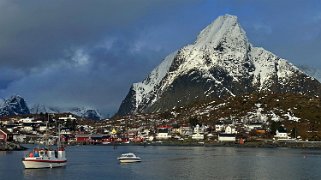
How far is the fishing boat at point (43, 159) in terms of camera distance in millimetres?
73062

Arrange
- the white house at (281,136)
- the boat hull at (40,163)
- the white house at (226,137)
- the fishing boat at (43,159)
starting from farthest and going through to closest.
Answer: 1. the white house at (226,137)
2. the white house at (281,136)
3. the fishing boat at (43,159)
4. the boat hull at (40,163)

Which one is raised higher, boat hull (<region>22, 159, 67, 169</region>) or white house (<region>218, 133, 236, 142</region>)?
white house (<region>218, 133, 236, 142</region>)

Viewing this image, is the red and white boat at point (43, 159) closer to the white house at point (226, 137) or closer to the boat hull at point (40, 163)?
the boat hull at point (40, 163)

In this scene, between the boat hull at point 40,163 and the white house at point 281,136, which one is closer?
the boat hull at point 40,163

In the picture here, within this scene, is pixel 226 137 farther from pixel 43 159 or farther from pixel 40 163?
pixel 40 163

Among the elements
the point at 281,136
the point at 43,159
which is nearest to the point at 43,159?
the point at 43,159

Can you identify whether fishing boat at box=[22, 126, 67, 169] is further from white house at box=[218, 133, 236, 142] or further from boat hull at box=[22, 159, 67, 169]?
white house at box=[218, 133, 236, 142]

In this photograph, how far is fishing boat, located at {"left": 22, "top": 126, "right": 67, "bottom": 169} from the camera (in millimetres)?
73062

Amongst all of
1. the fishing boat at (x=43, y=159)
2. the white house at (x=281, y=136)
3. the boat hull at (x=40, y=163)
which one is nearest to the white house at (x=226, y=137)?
the white house at (x=281, y=136)

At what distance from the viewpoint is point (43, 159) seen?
74562mm

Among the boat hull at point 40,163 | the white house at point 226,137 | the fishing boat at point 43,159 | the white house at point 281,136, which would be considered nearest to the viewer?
the boat hull at point 40,163

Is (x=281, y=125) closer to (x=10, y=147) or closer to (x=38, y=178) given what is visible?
(x=10, y=147)

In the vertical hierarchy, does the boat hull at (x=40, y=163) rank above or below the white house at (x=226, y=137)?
below

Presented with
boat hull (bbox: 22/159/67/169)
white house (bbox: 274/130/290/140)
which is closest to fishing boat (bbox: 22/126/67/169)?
boat hull (bbox: 22/159/67/169)
